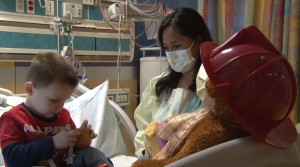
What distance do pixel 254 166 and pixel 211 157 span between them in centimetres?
16

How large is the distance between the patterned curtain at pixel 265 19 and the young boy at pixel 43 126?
4.59 ft

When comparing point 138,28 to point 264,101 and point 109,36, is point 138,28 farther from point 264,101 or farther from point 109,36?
point 264,101

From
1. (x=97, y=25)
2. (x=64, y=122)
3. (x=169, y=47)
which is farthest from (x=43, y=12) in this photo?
(x=64, y=122)

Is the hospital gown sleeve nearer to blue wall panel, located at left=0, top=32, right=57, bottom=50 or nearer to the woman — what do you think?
the woman

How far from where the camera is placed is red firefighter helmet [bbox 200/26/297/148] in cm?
80

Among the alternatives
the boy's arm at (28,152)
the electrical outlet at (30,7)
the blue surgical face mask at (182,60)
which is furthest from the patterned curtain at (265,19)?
the boy's arm at (28,152)

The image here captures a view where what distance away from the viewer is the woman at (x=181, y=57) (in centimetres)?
173

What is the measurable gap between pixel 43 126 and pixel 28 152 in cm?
14

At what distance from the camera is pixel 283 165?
3.04ft

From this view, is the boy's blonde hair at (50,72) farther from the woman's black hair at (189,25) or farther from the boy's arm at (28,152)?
the woman's black hair at (189,25)

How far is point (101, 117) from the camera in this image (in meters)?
2.10

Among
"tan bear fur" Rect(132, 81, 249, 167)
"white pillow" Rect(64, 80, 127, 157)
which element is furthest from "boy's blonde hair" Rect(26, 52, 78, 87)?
"white pillow" Rect(64, 80, 127, 157)

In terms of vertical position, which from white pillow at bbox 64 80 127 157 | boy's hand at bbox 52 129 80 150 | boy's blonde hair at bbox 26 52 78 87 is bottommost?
white pillow at bbox 64 80 127 157

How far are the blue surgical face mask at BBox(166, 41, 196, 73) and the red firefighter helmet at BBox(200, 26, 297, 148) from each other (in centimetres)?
88
